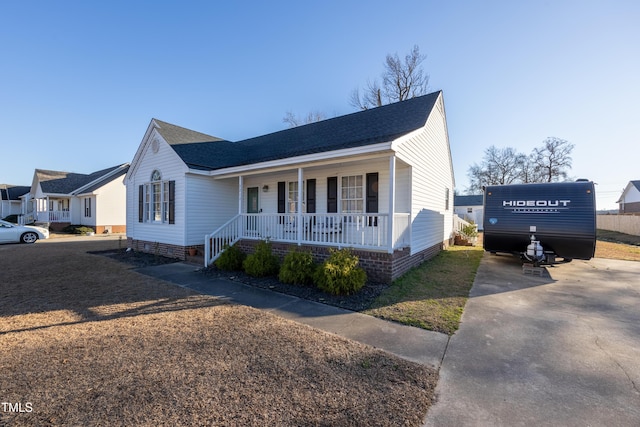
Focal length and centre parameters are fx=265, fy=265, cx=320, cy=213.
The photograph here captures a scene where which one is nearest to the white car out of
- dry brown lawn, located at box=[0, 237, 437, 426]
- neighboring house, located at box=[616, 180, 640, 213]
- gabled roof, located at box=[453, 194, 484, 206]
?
dry brown lawn, located at box=[0, 237, 437, 426]

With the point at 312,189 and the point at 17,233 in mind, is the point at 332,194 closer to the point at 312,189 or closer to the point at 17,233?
the point at 312,189

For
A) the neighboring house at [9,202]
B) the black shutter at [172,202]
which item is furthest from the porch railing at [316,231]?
the neighboring house at [9,202]

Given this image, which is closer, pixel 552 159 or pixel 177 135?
pixel 177 135

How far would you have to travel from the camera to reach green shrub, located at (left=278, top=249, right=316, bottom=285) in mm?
6609

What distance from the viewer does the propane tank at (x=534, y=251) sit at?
8.31m

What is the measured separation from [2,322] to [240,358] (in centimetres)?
436

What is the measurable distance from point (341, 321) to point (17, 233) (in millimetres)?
21580

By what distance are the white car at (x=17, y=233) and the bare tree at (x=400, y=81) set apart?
81.7 ft

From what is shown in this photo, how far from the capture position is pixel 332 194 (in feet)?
31.1

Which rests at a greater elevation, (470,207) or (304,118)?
(304,118)

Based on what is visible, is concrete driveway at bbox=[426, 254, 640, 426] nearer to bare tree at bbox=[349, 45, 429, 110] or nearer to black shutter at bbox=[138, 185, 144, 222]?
black shutter at bbox=[138, 185, 144, 222]

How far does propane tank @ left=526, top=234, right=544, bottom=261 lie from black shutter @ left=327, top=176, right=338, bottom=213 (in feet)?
20.7

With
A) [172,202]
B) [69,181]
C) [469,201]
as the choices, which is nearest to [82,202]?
[69,181]

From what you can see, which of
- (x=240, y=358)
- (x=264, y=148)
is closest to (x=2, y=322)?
(x=240, y=358)
